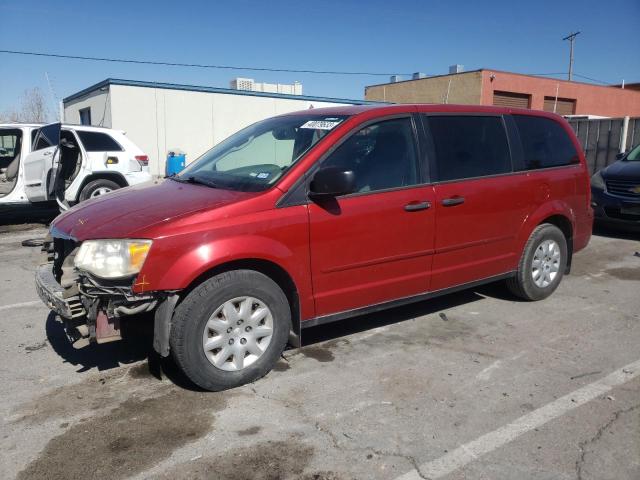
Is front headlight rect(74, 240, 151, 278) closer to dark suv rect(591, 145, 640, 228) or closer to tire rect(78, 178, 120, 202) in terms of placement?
tire rect(78, 178, 120, 202)

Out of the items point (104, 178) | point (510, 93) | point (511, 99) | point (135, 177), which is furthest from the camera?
point (511, 99)

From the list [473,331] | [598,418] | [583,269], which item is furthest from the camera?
[583,269]

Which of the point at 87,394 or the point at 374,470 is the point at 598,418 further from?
the point at 87,394

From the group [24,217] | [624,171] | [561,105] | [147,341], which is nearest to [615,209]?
[624,171]

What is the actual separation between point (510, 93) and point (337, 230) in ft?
105

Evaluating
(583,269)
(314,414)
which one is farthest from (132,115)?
(314,414)

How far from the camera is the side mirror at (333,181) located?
11.4 feet

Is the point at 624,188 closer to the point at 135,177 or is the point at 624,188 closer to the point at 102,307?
the point at 102,307

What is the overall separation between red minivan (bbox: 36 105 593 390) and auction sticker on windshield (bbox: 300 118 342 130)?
0.6 inches

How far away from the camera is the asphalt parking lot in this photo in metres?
2.70

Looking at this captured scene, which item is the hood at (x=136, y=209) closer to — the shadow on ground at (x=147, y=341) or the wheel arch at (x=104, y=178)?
the shadow on ground at (x=147, y=341)

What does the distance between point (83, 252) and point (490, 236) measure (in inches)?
126

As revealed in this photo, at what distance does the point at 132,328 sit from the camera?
10.8ft

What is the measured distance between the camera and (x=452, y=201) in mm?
4246
